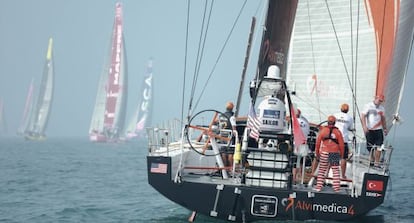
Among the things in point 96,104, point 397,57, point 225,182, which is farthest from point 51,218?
point 96,104

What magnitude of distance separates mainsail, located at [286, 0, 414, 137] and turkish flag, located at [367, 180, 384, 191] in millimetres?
7006

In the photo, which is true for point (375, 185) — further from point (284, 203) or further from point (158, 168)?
point (158, 168)

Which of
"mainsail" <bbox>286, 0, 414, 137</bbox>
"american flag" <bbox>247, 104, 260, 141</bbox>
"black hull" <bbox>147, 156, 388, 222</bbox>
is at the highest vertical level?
"mainsail" <bbox>286, 0, 414, 137</bbox>

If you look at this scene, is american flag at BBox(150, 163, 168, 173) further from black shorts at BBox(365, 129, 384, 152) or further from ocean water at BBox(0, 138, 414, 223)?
black shorts at BBox(365, 129, 384, 152)

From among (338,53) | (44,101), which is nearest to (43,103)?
(44,101)

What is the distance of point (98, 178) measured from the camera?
82.7 ft

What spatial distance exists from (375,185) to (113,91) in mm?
74569

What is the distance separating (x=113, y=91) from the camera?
8394 cm

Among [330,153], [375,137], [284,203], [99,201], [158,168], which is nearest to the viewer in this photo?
[284,203]

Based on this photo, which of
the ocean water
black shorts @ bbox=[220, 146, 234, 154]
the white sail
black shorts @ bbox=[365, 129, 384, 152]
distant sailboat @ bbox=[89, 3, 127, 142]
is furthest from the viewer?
the white sail

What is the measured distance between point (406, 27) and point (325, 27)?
309 centimetres

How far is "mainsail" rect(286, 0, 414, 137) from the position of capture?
17797mm

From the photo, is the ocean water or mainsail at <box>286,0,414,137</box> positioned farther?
mainsail at <box>286,0,414,137</box>

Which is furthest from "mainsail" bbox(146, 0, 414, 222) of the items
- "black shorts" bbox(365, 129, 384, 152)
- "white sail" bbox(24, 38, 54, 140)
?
"white sail" bbox(24, 38, 54, 140)
